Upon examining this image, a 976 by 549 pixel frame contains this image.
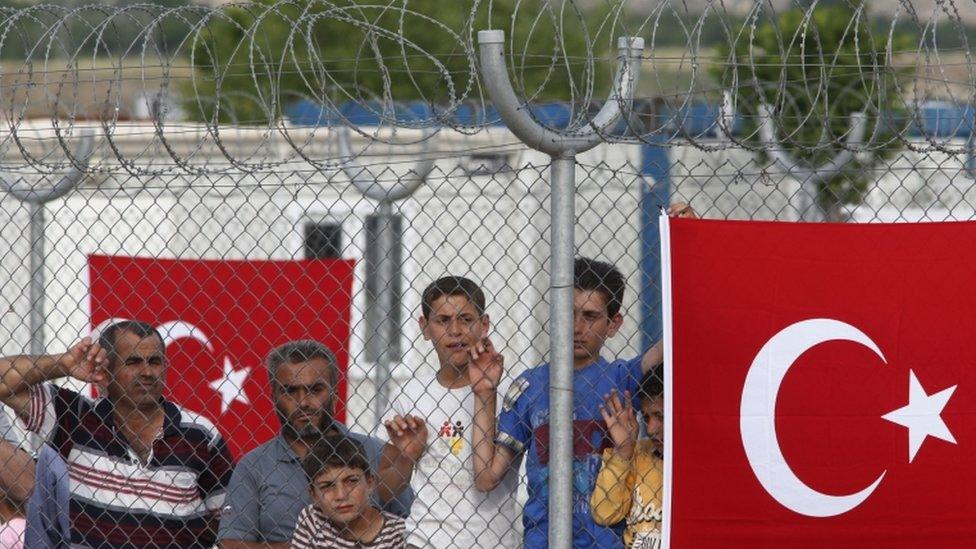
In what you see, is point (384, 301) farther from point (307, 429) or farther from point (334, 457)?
point (334, 457)

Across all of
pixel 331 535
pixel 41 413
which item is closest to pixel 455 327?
pixel 331 535

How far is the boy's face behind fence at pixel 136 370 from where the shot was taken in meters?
4.96

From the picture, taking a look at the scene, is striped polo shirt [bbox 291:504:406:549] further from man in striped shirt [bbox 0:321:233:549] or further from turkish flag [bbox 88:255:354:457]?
turkish flag [bbox 88:255:354:457]

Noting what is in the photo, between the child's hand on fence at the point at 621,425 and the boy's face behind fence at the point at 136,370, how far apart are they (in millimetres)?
1550

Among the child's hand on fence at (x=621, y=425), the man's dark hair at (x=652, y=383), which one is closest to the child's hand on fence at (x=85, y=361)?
the child's hand on fence at (x=621, y=425)

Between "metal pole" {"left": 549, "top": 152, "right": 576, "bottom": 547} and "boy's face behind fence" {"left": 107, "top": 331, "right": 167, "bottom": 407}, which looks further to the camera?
"boy's face behind fence" {"left": 107, "top": 331, "right": 167, "bottom": 407}

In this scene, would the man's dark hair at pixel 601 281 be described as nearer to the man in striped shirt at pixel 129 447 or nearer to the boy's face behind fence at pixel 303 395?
the boy's face behind fence at pixel 303 395

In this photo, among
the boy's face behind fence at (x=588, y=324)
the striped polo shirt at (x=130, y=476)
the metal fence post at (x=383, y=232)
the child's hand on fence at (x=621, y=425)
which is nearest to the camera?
the child's hand on fence at (x=621, y=425)

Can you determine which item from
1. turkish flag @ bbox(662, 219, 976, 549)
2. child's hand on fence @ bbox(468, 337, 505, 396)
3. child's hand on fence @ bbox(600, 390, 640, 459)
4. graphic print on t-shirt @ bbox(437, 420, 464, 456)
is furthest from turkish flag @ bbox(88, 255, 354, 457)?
turkish flag @ bbox(662, 219, 976, 549)

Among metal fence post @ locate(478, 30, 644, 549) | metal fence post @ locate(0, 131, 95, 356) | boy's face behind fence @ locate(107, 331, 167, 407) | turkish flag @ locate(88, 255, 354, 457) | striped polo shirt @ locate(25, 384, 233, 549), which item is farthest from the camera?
turkish flag @ locate(88, 255, 354, 457)

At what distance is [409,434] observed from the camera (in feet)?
14.7

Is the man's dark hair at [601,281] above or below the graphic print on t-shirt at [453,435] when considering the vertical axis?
above

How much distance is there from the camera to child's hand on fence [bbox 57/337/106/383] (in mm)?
4613

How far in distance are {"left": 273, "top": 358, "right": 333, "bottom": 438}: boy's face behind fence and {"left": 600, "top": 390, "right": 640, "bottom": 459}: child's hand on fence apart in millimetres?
984
